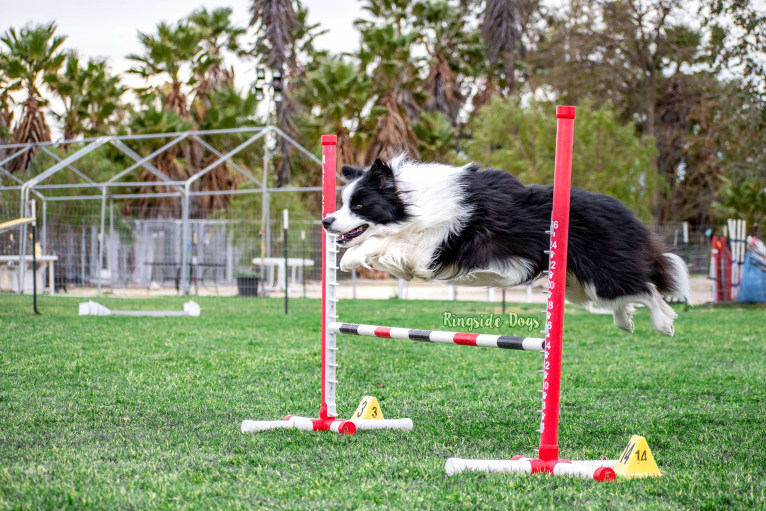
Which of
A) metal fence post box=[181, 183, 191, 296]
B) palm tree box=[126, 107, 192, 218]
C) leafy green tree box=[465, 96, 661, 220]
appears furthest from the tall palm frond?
metal fence post box=[181, 183, 191, 296]

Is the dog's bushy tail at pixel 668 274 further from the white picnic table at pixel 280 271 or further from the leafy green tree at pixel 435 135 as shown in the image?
the leafy green tree at pixel 435 135

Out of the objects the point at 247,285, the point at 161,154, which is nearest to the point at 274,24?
the point at 161,154

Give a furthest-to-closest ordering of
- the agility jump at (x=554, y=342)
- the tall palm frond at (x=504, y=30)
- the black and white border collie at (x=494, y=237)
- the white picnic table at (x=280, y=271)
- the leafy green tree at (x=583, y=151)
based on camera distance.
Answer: the tall palm frond at (x=504, y=30)
the leafy green tree at (x=583, y=151)
the white picnic table at (x=280, y=271)
the black and white border collie at (x=494, y=237)
the agility jump at (x=554, y=342)

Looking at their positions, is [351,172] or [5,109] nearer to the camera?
[351,172]

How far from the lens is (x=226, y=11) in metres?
26.9

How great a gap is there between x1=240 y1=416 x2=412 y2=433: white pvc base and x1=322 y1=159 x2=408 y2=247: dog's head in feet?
4.05

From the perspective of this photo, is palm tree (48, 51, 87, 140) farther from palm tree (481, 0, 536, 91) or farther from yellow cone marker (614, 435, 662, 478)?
yellow cone marker (614, 435, 662, 478)

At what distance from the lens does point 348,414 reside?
490 centimetres

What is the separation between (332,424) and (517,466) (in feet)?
4.32

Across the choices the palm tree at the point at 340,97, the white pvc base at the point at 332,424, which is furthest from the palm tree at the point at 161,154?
the white pvc base at the point at 332,424

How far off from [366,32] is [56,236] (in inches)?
494

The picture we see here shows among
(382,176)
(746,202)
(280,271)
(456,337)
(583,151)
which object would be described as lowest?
(280,271)

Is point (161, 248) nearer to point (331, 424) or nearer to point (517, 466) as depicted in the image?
point (331, 424)

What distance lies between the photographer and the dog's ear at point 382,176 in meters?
3.67
